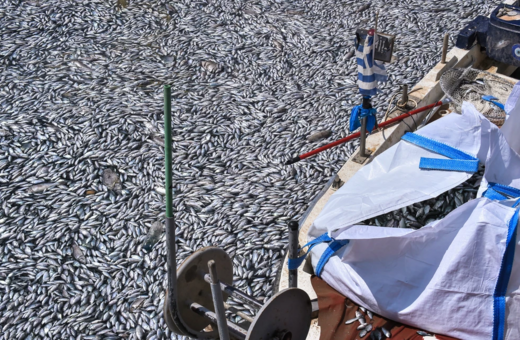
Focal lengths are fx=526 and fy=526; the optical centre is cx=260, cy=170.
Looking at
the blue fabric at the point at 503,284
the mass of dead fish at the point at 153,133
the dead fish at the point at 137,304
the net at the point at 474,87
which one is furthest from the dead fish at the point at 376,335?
the net at the point at 474,87

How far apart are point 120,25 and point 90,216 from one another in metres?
4.71

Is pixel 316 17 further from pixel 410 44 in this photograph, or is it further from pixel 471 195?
pixel 471 195

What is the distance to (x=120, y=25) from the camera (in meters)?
8.86

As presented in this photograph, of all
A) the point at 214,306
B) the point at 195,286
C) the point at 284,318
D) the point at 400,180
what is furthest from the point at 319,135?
the point at 214,306

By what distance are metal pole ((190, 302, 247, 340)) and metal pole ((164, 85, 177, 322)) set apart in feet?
0.59

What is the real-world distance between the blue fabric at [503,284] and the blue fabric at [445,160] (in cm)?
63

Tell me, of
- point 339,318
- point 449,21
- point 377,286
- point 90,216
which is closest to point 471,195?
point 377,286

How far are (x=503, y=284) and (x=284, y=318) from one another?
142cm

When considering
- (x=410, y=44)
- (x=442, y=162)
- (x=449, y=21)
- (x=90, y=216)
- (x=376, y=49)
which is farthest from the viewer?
(x=449, y=21)

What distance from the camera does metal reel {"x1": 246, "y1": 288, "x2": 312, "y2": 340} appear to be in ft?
9.94

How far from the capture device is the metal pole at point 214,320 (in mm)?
3170

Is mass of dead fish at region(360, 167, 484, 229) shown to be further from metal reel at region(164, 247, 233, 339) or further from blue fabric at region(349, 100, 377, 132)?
metal reel at region(164, 247, 233, 339)

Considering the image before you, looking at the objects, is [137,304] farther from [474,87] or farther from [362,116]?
[474,87]

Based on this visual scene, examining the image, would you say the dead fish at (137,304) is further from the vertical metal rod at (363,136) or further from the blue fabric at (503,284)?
the blue fabric at (503,284)
